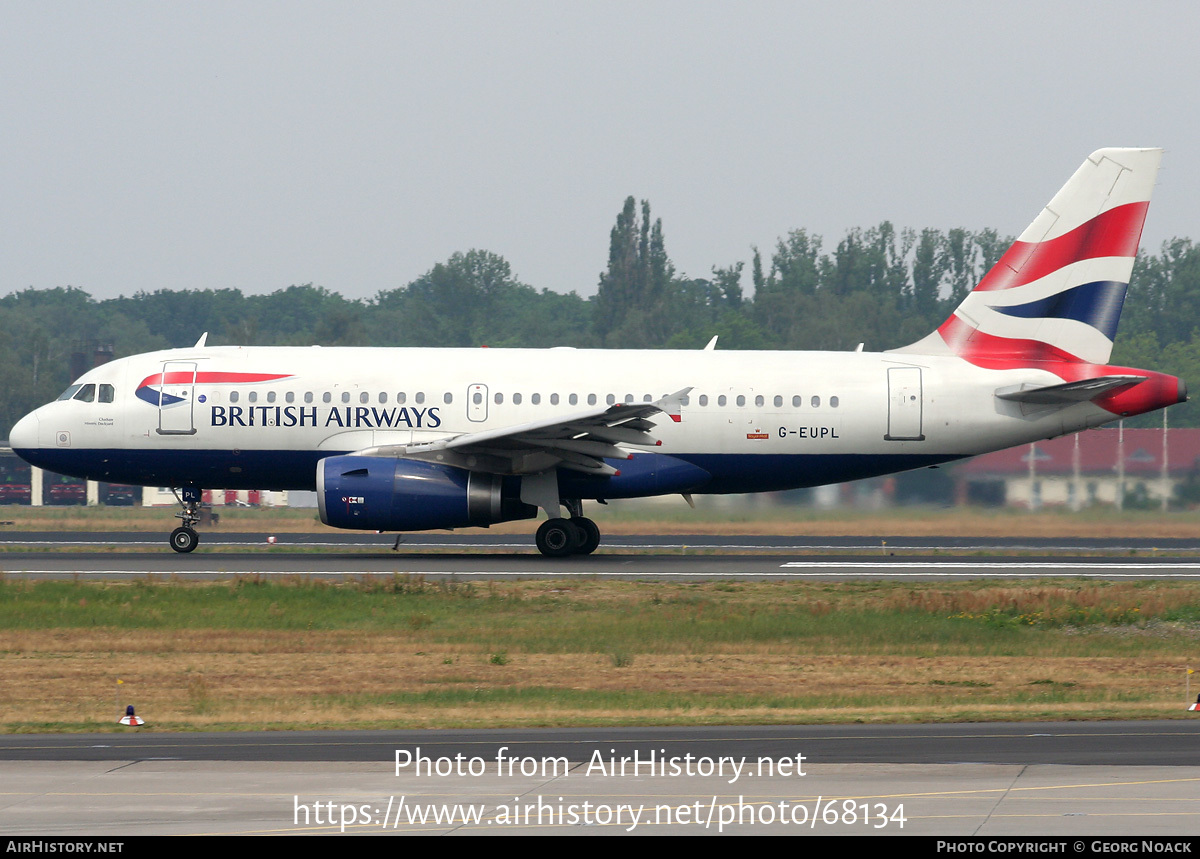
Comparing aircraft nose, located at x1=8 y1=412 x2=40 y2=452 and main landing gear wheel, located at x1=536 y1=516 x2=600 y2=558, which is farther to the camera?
aircraft nose, located at x1=8 y1=412 x2=40 y2=452

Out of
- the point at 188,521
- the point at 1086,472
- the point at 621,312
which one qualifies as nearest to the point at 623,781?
the point at 188,521

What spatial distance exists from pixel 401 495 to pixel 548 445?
116 inches

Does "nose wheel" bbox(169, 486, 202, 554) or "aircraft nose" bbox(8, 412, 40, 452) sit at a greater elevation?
"aircraft nose" bbox(8, 412, 40, 452)

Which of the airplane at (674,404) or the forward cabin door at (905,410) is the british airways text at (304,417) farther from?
the forward cabin door at (905,410)

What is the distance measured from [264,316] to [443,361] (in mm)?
98133

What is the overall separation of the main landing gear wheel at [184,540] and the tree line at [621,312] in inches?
1772

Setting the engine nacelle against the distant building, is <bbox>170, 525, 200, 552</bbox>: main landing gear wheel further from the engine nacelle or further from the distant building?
the distant building

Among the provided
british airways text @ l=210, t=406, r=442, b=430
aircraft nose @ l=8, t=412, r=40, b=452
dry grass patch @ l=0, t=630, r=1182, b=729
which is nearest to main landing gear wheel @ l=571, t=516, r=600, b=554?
british airways text @ l=210, t=406, r=442, b=430

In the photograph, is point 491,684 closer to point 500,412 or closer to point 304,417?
point 500,412

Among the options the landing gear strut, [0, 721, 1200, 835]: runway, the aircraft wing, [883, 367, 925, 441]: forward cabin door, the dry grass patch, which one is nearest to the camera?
[0, 721, 1200, 835]: runway

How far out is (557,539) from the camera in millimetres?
28578

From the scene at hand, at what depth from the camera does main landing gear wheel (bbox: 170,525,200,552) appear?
29547 millimetres

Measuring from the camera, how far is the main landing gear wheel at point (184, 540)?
96.9ft

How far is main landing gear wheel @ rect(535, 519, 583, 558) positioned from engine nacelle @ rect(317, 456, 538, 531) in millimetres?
1695
